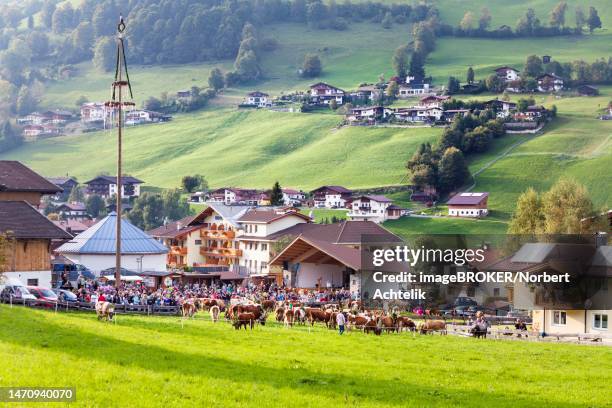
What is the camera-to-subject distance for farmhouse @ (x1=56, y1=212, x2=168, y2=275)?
73188mm

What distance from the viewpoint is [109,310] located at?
34531 mm

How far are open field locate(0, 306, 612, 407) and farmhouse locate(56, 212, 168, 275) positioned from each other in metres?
39.4

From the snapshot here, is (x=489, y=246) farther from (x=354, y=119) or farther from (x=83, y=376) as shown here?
(x=354, y=119)

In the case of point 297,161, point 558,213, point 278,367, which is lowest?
point 278,367

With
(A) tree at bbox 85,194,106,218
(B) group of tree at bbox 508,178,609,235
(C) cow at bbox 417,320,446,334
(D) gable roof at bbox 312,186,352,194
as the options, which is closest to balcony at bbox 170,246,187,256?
(D) gable roof at bbox 312,186,352,194

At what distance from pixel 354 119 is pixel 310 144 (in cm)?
1250

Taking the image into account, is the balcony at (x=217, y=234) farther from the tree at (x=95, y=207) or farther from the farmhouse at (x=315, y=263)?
the tree at (x=95, y=207)

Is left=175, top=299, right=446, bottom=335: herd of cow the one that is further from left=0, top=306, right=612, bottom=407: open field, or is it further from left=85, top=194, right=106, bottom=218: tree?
left=85, top=194, right=106, bottom=218: tree

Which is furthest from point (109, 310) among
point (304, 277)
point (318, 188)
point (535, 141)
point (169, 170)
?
point (169, 170)

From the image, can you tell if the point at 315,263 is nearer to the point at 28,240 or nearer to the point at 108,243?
the point at 108,243

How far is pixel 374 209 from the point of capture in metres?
136

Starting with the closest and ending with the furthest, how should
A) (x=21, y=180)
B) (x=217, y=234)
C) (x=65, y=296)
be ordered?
(x=65, y=296) < (x=21, y=180) < (x=217, y=234)

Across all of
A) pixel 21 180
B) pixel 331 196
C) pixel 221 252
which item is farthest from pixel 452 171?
pixel 21 180

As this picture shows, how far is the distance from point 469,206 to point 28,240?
89677mm
